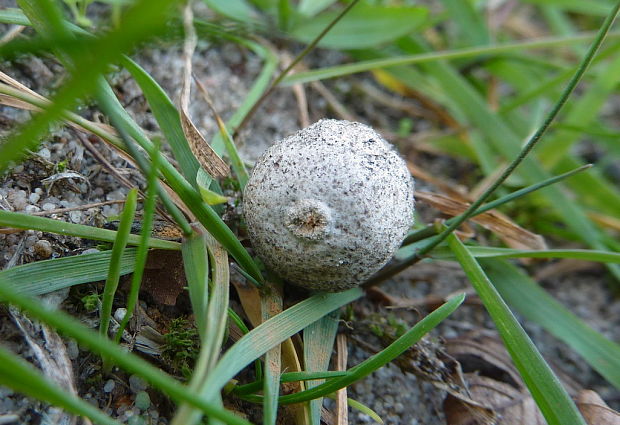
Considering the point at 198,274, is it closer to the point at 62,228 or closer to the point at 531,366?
the point at 62,228

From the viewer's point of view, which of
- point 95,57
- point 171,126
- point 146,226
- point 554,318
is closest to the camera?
point 95,57

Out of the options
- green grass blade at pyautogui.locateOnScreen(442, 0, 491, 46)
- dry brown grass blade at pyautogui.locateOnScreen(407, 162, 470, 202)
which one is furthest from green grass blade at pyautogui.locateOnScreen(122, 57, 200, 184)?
green grass blade at pyautogui.locateOnScreen(442, 0, 491, 46)

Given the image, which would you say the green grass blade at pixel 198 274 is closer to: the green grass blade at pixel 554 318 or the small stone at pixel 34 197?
the small stone at pixel 34 197

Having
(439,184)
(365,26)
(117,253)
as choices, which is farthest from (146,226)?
(365,26)

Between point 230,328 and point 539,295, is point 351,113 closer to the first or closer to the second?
point 539,295

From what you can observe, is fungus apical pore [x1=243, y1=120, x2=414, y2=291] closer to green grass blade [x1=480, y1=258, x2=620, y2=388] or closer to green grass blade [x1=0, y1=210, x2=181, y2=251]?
green grass blade [x1=0, y1=210, x2=181, y2=251]

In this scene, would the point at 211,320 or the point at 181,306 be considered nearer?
the point at 211,320

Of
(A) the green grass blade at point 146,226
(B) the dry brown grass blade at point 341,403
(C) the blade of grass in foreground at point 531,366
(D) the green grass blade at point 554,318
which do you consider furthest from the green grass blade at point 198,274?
(D) the green grass blade at point 554,318
